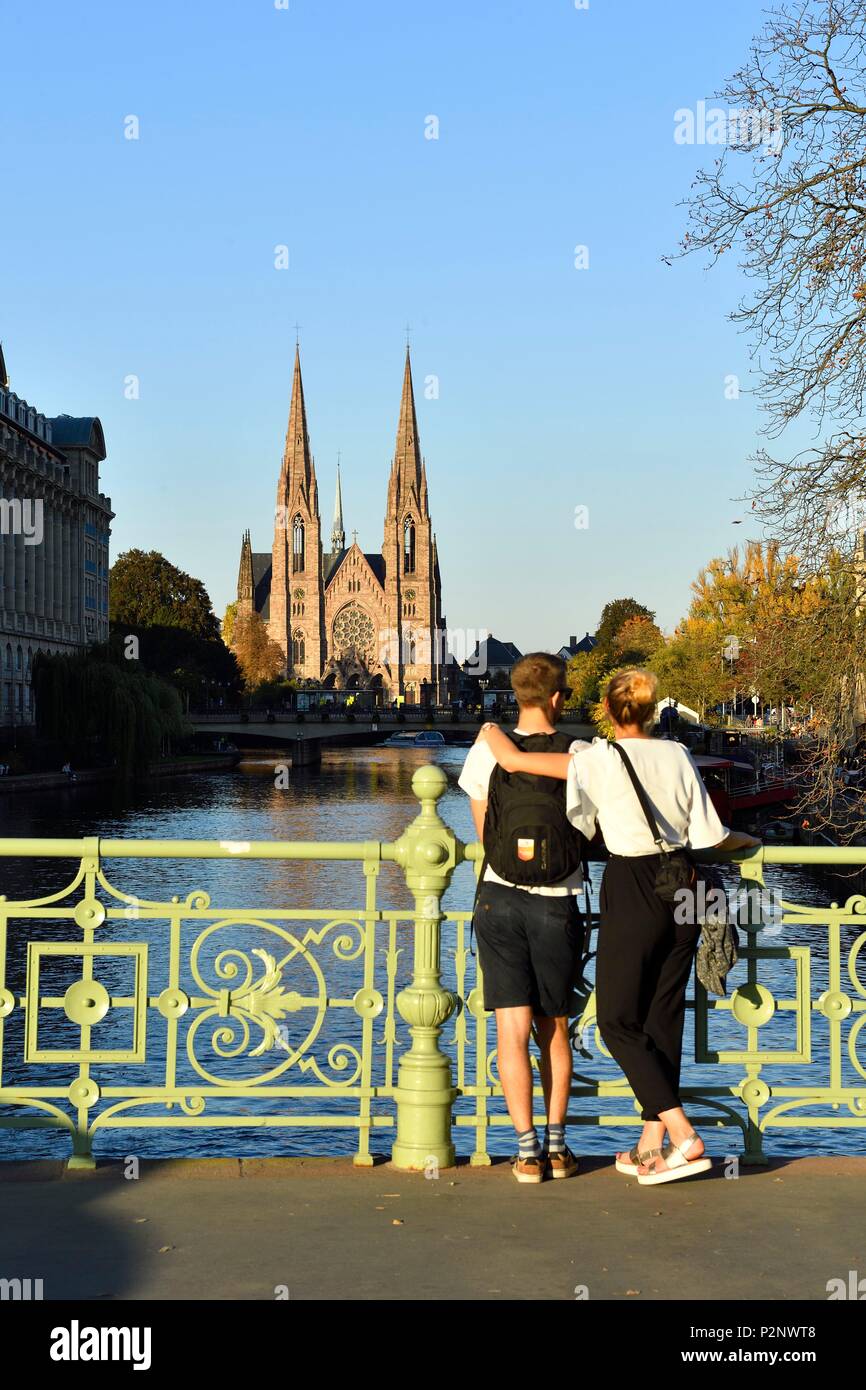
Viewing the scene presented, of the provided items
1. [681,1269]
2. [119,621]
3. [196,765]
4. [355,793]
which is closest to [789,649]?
[681,1269]

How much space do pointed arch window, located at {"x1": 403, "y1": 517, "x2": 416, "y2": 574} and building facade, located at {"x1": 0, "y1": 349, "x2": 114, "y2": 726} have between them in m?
78.7

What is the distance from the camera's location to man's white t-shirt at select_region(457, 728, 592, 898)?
618cm

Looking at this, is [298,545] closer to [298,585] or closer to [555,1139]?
[298,585]

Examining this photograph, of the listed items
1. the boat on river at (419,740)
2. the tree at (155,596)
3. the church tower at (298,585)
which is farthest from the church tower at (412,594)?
the tree at (155,596)

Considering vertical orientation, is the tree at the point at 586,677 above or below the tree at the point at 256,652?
below

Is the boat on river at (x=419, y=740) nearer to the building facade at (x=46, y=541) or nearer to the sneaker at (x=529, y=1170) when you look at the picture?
the building facade at (x=46, y=541)

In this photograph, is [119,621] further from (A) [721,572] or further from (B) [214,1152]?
(B) [214,1152]

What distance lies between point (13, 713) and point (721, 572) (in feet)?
134

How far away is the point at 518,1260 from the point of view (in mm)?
5156

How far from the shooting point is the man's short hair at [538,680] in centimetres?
618

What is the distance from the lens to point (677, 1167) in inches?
241

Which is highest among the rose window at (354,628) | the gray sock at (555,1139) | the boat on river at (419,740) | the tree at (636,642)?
the rose window at (354,628)

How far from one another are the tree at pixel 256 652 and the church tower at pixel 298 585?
5.50 metres

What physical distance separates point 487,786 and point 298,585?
191035 millimetres
